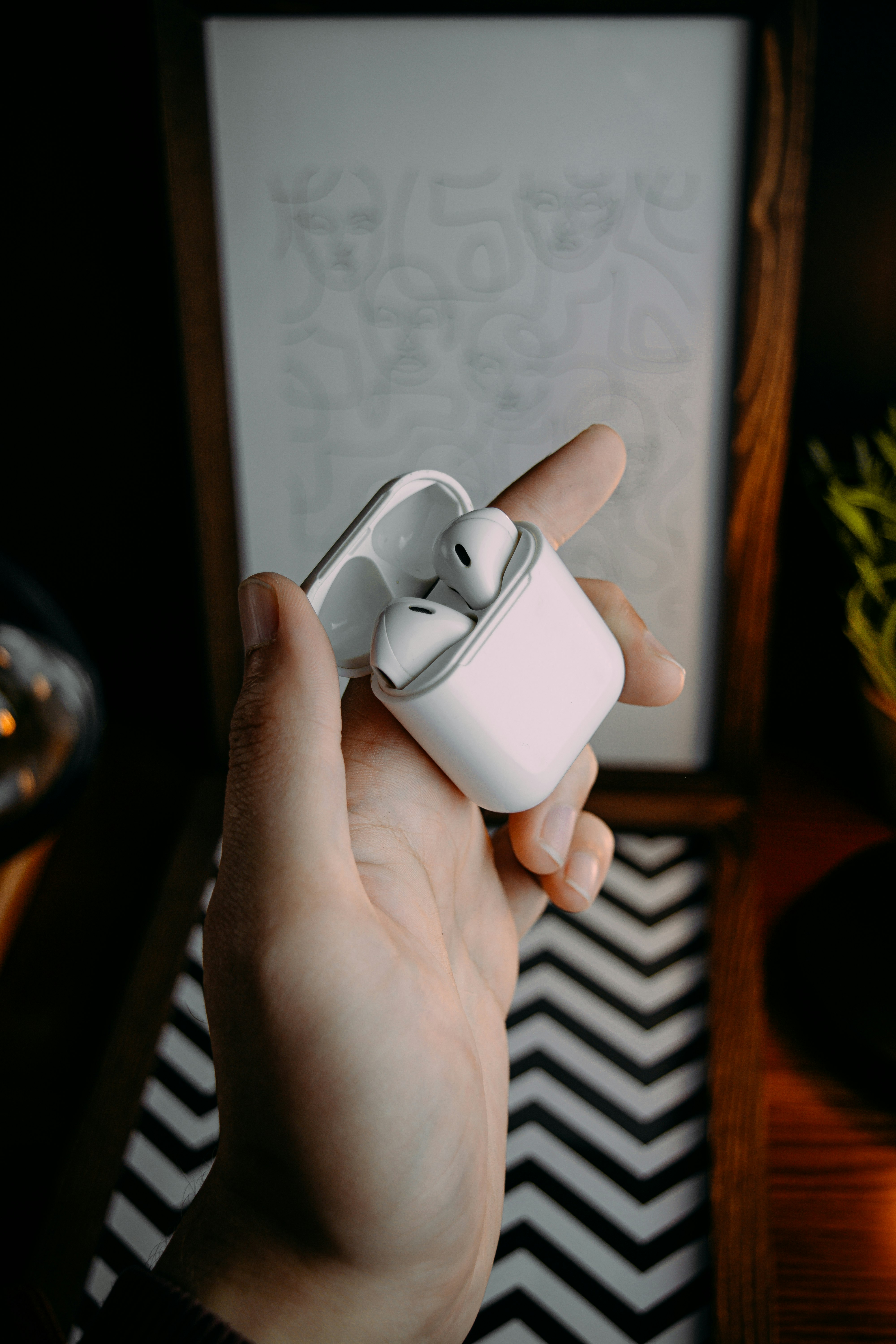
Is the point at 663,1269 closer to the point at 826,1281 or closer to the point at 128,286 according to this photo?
the point at 826,1281

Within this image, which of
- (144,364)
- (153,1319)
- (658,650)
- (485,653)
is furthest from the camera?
(144,364)

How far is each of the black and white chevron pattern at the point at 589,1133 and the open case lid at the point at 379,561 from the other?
42 cm

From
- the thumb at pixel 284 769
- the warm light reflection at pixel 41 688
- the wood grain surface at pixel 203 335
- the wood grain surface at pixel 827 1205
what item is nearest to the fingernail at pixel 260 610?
the thumb at pixel 284 769

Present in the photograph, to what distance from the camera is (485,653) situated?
22.5 inches

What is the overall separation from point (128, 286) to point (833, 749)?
972mm

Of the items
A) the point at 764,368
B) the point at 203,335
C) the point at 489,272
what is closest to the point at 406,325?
the point at 489,272

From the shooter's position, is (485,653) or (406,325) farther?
(406,325)

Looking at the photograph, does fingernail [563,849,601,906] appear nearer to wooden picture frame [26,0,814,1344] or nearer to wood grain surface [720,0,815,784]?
wooden picture frame [26,0,814,1344]

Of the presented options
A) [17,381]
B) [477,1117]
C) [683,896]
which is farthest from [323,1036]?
[17,381]

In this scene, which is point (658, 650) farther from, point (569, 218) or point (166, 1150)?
point (166, 1150)

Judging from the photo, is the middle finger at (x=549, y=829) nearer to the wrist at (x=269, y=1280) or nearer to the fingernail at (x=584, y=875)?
the fingernail at (x=584, y=875)

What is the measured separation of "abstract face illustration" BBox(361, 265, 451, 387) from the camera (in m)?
0.92

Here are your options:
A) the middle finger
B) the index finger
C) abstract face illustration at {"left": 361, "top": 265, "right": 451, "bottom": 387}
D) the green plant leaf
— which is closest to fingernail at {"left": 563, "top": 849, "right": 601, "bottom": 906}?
the middle finger

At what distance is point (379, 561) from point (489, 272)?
40 cm
